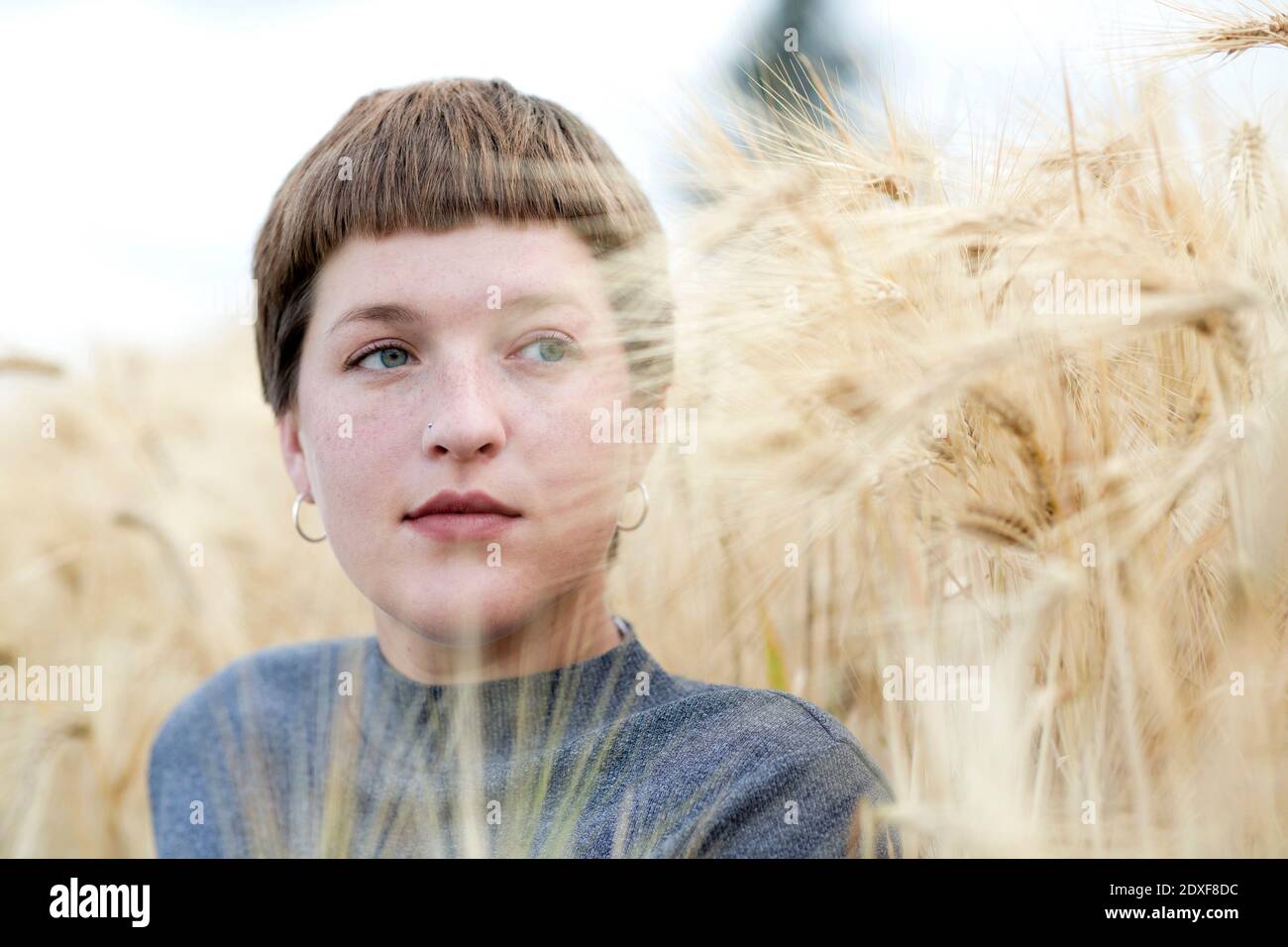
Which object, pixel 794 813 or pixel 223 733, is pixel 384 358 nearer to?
pixel 794 813

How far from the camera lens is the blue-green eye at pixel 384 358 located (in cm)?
88

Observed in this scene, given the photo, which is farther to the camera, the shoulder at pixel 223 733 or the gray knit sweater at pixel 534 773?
the shoulder at pixel 223 733

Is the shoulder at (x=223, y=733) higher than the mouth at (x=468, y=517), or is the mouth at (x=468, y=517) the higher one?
the mouth at (x=468, y=517)

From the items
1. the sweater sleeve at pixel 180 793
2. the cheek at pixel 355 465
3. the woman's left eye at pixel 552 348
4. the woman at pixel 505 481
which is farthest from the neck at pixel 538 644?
the sweater sleeve at pixel 180 793

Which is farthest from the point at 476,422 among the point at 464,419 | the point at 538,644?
the point at 538,644

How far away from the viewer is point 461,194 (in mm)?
851

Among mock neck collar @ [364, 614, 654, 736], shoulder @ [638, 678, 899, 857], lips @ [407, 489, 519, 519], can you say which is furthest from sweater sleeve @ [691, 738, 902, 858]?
lips @ [407, 489, 519, 519]

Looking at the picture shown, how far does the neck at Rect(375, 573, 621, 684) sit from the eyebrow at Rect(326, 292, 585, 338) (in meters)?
0.27

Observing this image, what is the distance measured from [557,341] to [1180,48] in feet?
1.97

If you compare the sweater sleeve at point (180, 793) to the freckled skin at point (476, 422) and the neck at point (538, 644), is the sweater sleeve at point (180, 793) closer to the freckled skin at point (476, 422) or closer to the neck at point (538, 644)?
the neck at point (538, 644)

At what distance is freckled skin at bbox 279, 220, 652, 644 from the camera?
0.82 metres

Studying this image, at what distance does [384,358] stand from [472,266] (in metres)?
0.12
